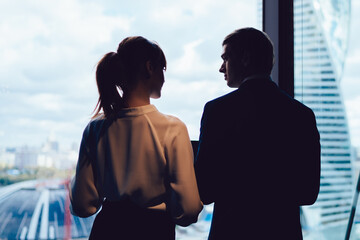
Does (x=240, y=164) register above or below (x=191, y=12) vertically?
below

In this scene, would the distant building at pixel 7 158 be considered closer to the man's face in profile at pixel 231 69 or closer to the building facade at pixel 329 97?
the man's face in profile at pixel 231 69

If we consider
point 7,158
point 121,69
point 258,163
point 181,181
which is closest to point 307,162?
point 258,163

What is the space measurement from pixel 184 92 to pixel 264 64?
909 mm

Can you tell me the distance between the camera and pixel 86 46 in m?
2.26

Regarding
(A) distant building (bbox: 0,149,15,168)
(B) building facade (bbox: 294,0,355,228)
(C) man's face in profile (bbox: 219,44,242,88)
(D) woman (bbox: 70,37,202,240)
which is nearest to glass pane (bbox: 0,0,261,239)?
(A) distant building (bbox: 0,149,15,168)

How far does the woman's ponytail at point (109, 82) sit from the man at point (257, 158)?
320 mm

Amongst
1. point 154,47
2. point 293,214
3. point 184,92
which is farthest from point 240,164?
point 184,92

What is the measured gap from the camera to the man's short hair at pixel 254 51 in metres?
1.25

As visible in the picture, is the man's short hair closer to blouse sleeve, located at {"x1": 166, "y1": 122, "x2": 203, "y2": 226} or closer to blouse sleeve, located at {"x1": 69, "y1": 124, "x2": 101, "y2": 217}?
blouse sleeve, located at {"x1": 166, "y1": 122, "x2": 203, "y2": 226}

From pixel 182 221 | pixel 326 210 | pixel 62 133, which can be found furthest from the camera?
pixel 326 210

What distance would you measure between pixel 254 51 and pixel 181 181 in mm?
513

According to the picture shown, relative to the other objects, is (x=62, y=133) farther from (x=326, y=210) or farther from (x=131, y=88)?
(x=326, y=210)

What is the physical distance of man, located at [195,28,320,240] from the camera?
1172 mm

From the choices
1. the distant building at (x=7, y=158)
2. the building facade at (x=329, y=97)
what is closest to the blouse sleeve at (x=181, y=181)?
the building facade at (x=329, y=97)
